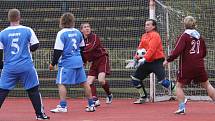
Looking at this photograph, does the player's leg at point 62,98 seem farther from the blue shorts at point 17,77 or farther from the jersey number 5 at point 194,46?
the jersey number 5 at point 194,46

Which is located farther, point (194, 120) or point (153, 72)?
point (153, 72)

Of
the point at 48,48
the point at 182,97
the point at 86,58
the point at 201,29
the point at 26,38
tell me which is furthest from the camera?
the point at 48,48

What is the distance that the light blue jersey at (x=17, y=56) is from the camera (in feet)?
30.7

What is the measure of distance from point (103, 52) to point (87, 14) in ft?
10.8

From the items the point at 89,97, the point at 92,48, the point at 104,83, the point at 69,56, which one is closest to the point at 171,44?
the point at 104,83

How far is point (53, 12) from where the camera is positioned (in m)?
15.7

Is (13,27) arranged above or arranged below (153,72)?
above

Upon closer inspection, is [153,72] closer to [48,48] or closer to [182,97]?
[182,97]

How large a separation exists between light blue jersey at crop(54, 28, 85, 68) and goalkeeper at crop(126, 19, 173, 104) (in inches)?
77.7

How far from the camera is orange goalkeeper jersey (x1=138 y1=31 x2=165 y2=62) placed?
12.0m

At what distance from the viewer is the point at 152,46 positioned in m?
12.0

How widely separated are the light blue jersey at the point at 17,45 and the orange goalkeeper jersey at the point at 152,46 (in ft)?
10.8

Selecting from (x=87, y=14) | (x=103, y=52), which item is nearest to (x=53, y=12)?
(x=87, y=14)

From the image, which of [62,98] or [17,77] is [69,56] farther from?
[17,77]
